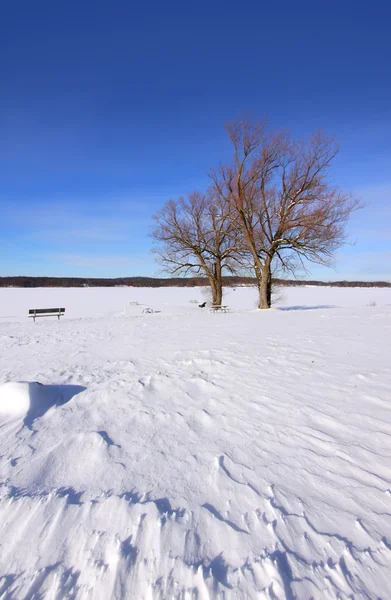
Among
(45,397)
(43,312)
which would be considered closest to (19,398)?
(45,397)

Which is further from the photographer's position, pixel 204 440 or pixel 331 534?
pixel 204 440

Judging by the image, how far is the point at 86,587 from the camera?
1.41 m

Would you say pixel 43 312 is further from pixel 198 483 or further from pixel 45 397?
pixel 198 483

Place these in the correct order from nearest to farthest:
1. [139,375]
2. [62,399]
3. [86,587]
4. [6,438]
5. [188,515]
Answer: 1. [86,587]
2. [188,515]
3. [6,438]
4. [62,399]
5. [139,375]

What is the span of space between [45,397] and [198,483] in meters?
2.36

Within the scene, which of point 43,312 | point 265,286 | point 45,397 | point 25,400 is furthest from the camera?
point 43,312

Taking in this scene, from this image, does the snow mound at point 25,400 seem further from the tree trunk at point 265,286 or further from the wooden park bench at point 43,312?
the wooden park bench at point 43,312

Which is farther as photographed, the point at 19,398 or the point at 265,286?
the point at 265,286

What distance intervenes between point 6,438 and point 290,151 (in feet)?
51.4

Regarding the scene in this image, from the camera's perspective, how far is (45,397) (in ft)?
11.5

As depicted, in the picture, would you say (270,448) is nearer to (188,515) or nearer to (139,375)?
(188,515)

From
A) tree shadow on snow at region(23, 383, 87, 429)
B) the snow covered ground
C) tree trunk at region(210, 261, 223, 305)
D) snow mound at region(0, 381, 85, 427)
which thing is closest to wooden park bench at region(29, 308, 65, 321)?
tree trunk at region(210, 261, 223, 305)

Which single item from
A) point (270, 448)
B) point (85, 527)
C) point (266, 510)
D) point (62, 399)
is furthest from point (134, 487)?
point (62, 399)

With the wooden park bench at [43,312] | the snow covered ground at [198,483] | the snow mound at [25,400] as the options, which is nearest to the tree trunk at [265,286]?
the snow covered ground at [198,483]
